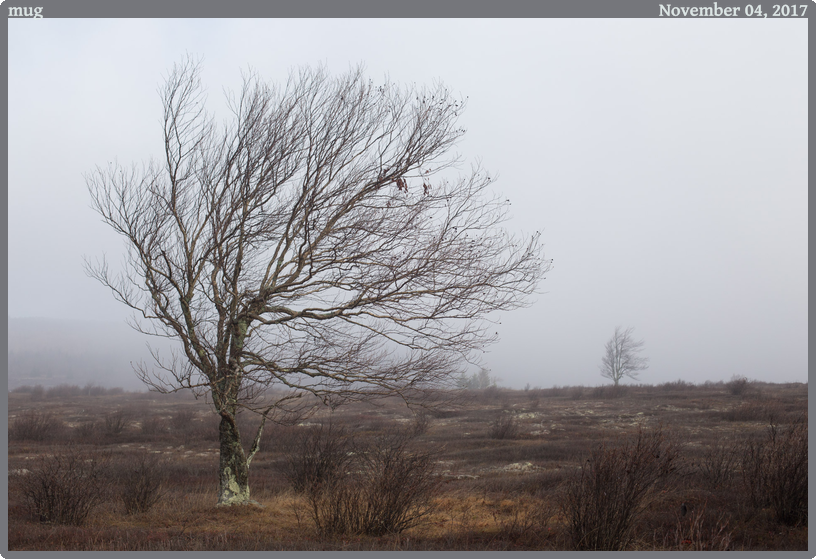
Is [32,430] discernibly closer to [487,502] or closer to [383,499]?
[487,502]

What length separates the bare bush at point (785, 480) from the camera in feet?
24.7

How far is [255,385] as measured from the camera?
9.05 m

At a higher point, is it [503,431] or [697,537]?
[697,537]

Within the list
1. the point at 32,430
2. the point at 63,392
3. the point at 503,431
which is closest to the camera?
the point at 503,431

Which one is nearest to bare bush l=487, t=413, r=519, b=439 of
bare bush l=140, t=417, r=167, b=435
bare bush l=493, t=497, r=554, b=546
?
bare bush l=493, t=497, r=554, b=546

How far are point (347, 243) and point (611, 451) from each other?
524 centimetres

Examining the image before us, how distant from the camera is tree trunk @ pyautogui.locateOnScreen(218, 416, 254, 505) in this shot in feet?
30.4

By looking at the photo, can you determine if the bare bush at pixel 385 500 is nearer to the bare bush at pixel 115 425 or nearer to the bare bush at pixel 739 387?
the bare bush at pixel 115 425

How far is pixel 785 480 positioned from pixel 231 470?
9.26 m

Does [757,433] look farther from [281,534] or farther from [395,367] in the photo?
[281,534]

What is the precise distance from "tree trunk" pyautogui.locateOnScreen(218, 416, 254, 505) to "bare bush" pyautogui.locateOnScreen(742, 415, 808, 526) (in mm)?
8740

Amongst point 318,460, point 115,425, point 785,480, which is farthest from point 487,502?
point 115,425

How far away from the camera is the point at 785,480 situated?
7.62m

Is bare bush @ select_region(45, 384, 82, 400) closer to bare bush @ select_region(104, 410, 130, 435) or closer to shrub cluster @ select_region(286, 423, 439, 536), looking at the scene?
bare bush @ select_region(104, 410, 130, 435)
